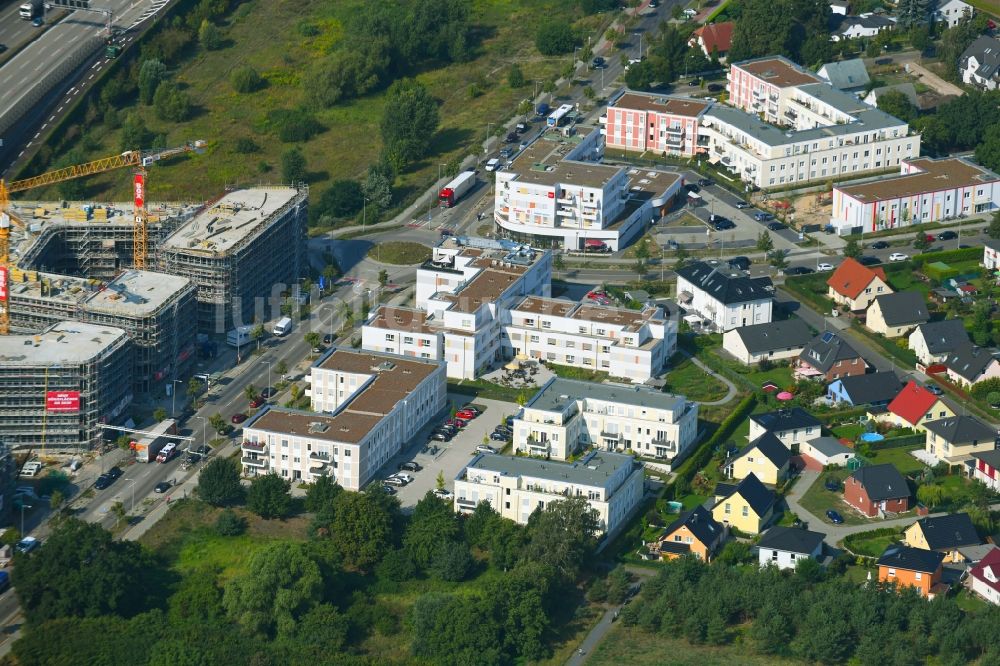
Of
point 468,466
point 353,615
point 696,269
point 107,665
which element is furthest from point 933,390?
point 107,665

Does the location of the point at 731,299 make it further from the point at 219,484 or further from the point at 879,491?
the point at 219,484

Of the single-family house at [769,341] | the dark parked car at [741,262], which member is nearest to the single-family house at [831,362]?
the single-family house at [769,341]

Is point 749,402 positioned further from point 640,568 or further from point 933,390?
point 640,568

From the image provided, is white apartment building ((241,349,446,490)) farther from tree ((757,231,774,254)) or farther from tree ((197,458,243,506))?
tree ((757,231,774,254))

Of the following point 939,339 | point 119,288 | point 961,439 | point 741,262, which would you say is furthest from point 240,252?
point 961,439

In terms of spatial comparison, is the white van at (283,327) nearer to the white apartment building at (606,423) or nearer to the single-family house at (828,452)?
the white apartment building at (606,423)

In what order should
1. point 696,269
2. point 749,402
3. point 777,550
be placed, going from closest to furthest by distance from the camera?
point 777,550 → point 749,402 → point 696,269
